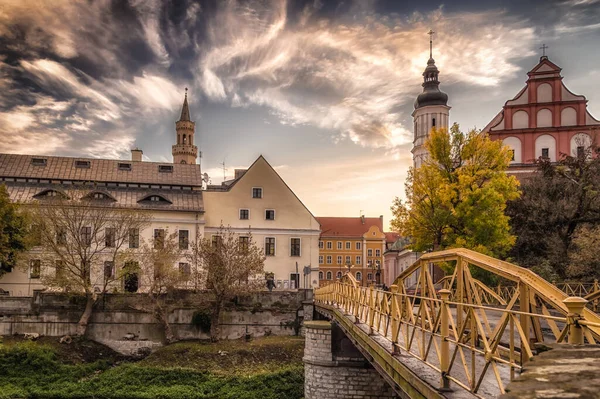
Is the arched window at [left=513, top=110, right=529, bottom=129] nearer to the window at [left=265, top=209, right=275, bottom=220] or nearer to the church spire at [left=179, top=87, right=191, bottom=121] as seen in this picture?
the window at [left=265, top=209, right=275, bottom=220]

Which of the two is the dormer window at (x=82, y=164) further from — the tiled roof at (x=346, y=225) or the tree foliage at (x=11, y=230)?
the tiled roof at (x=346, y=225)

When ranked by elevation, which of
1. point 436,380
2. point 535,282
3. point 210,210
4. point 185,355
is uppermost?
point 210,210

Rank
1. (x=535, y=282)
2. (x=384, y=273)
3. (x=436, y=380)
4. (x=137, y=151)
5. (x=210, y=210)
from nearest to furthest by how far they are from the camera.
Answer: (x=535, y=282) → (x=436, y=380) → (x=210, y=210) → (x=137, y=151) → (x=384, y=273)

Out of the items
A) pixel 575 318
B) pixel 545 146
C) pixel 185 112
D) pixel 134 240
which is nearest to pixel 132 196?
pixel 134 240

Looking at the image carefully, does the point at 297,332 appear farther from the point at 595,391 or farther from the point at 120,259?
the point at 595,391

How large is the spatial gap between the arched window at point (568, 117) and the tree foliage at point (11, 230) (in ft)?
121

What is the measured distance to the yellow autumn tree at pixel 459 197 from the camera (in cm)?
2572

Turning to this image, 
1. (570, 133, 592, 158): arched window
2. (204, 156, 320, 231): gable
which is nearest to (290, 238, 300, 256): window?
(204, 156, 320, 231): gable

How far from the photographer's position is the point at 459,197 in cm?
2656

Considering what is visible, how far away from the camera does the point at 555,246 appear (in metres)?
27.0

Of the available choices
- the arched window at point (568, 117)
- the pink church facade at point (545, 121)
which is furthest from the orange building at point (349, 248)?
the arched window at point (568, 117)

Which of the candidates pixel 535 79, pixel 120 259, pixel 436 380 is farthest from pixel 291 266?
pixel 436 380

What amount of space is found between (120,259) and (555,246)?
24.2 meters

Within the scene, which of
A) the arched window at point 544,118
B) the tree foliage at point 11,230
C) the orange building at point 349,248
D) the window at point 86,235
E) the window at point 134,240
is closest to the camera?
the window at point 86,235
